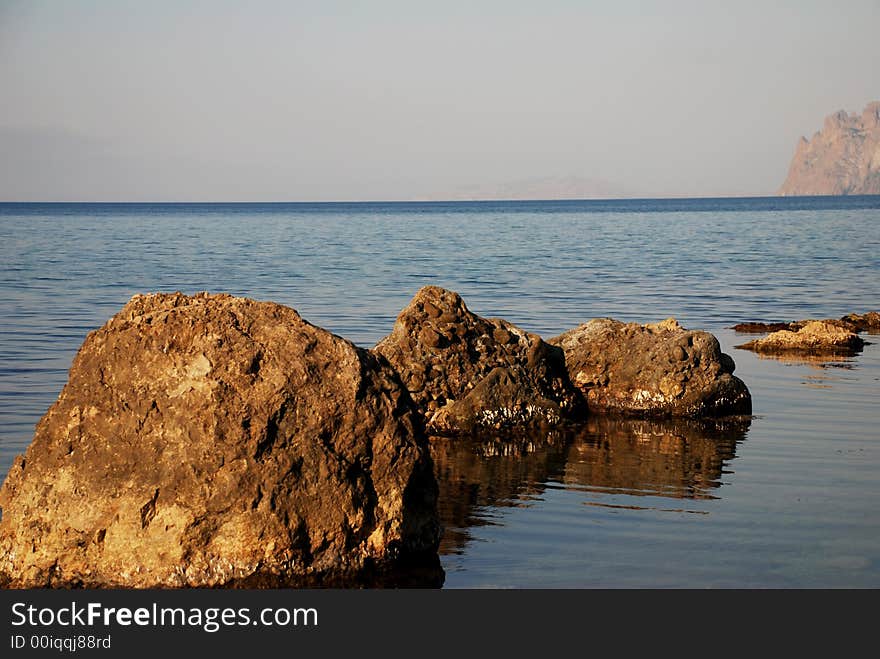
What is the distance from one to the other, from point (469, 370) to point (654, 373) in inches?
89.1

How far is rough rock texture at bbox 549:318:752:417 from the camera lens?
12656 mm

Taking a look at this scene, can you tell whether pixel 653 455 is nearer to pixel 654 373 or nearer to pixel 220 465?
pixel 654 373

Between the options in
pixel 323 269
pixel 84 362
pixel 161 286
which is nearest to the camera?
pixel 84 362

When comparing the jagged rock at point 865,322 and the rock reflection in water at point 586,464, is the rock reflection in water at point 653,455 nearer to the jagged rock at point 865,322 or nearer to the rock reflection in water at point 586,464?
the rock reflection in water at point 586,464

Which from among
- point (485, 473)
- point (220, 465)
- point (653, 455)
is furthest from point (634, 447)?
point (220, 465)

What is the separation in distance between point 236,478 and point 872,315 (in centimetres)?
1771

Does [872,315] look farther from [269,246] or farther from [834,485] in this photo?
[269,246]

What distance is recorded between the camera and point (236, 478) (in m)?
6.76

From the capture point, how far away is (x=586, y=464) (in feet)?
34.0

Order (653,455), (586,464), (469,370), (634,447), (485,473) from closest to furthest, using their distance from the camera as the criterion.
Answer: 1. (485,473)
2. (586,464)
3. (653,455)
4. (634,447)
5. (469,370)

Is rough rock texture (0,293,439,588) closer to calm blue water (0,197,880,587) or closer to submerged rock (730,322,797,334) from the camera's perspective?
calm blue water (0,197,880,587)

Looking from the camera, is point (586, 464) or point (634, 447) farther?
point (634, 447)

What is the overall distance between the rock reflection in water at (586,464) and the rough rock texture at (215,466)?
3.16 feet

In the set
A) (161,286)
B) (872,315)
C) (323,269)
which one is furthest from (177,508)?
(323,269)
